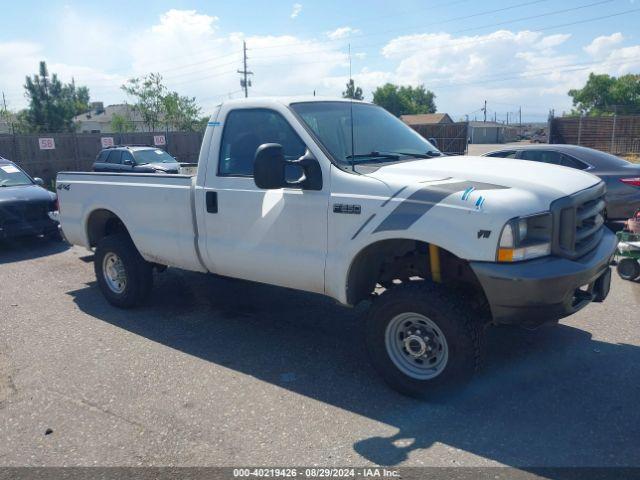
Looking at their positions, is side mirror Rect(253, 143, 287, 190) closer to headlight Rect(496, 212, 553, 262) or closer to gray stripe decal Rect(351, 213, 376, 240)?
gray stripe decal Rect(351, 213, 376, 240)

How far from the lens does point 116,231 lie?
6.54m

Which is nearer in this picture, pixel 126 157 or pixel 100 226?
pixel 100 226

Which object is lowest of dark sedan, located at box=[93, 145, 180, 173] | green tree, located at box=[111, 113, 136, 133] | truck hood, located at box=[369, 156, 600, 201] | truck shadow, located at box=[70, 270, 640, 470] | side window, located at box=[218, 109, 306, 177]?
truck shadow, located at box=[70, 270, 640, 470]

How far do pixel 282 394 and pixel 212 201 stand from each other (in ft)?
5.78

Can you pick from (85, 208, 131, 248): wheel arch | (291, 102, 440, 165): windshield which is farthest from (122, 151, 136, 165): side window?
(291, 102, 440, 165): windshield

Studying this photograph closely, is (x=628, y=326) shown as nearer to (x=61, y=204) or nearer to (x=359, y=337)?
(x=359, y=337)

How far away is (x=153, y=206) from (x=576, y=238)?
373 centimetres

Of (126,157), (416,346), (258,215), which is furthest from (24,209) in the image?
(126,157)

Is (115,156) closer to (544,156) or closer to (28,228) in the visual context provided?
(28,228)

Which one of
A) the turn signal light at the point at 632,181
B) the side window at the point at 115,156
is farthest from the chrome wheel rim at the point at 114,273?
the side window at the point at 115,156

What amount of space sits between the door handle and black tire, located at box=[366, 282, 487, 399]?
1668 mm

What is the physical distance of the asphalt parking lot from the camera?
3.40m

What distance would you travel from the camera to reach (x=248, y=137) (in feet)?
16.0

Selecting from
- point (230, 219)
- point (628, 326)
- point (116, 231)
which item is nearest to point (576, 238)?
point (628, 326)
